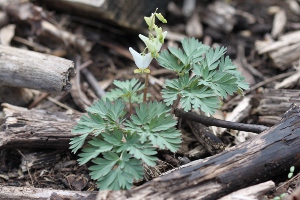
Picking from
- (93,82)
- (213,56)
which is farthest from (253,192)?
(93,82)

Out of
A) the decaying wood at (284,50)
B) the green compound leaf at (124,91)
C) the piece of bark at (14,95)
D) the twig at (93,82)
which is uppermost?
the decaying wood at (284,50)

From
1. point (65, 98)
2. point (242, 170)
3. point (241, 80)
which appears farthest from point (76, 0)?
point (242, 170)

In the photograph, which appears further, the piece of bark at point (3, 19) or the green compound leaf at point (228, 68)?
the piece of bark at point (3, 19)

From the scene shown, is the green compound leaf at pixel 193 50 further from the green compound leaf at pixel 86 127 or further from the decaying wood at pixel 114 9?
the decaying wood at pixel 114 9

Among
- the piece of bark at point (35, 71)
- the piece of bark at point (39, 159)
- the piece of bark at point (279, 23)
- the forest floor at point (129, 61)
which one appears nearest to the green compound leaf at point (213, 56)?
the forest floor at point (129, 61)

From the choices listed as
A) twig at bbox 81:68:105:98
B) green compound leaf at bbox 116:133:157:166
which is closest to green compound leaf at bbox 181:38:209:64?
green compound leaf at bbox 116:133:157:166

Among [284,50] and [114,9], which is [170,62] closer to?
[114,9]
